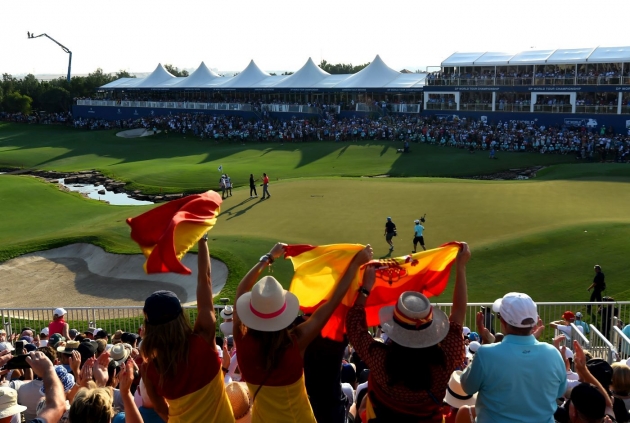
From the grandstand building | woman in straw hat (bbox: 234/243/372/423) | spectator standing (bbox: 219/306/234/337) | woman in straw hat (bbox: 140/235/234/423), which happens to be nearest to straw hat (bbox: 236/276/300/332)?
woman in straw hat (bbox: 234/243/372/423)

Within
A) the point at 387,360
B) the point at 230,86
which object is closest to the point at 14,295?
the point at 387,360

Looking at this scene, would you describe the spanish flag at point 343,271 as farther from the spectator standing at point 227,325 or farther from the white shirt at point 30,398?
the spectator standing at point 227,325

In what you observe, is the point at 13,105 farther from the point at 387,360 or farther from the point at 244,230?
the point at 387,360

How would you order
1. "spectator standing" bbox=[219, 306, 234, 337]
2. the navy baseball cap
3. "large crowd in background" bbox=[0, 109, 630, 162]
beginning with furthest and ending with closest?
"large crowd in background" bbox=[0, 109, 630, 162]
"spectator standing" bbox=[219, 306, 234, 337]
the navy baseball cap

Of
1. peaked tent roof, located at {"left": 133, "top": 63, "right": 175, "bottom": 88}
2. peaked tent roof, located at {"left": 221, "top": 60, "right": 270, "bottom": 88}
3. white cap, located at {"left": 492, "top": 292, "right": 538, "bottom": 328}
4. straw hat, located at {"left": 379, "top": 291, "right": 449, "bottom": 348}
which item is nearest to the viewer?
straw hat, located at {"left": 379, "top": 291, "right": 449, "bottom": 348}

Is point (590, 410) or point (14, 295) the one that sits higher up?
point (590, 410)

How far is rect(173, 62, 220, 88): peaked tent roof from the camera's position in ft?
259

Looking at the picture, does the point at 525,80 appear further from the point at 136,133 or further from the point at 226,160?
the point at 136,133

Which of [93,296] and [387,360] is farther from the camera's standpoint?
[93,296]

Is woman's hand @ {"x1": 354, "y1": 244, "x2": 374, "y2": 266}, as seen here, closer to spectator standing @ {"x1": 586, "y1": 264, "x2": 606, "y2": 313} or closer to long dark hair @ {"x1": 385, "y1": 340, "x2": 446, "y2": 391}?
long dark hair @ {"x1": 385, "y1": 340, "x2": 446, "y2": 391}

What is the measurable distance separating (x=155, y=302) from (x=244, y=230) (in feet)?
70.5

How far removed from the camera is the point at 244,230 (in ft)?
85.4

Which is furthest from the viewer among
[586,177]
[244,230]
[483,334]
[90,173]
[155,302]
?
[90,173]

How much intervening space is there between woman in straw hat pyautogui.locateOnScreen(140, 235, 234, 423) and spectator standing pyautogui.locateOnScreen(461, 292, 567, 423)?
188 centimetres
